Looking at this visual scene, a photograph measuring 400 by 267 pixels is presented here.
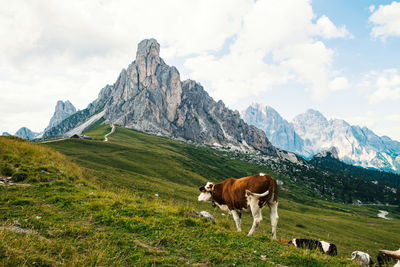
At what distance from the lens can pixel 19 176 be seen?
17.1 meters

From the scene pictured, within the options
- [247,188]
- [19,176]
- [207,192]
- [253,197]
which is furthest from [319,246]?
[19,176]

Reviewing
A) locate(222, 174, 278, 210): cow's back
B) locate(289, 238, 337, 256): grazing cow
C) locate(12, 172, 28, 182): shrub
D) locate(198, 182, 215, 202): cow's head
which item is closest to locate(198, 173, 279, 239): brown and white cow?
locate(222, 174, 278, 210): cow's back

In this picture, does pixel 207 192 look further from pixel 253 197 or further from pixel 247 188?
pixel 253 197

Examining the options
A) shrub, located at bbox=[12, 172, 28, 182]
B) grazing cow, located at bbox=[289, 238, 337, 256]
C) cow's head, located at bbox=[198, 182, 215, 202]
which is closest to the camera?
grazing cow, located at bbox=[289, 238, 337, 256]

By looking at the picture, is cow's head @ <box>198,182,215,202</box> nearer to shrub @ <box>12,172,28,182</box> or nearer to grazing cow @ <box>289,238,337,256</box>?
grazing cow @ <box>289,238,337,256</box>

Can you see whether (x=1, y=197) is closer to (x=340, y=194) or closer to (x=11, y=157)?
(x=11, y=157)

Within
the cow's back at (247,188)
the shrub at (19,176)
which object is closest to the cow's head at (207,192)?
the cow's back at (247,188)

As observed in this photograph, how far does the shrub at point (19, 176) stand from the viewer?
1686 centimetres

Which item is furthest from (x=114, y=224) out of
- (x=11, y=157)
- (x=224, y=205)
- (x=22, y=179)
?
(x=11, y=157)

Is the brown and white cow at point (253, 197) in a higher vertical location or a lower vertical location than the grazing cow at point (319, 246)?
higher

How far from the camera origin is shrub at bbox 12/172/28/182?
16.9m

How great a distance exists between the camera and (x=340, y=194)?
19125 cm

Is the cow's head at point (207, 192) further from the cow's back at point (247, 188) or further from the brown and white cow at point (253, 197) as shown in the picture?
the cow's back at point (247, 188)

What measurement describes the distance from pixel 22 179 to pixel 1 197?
556 cm
